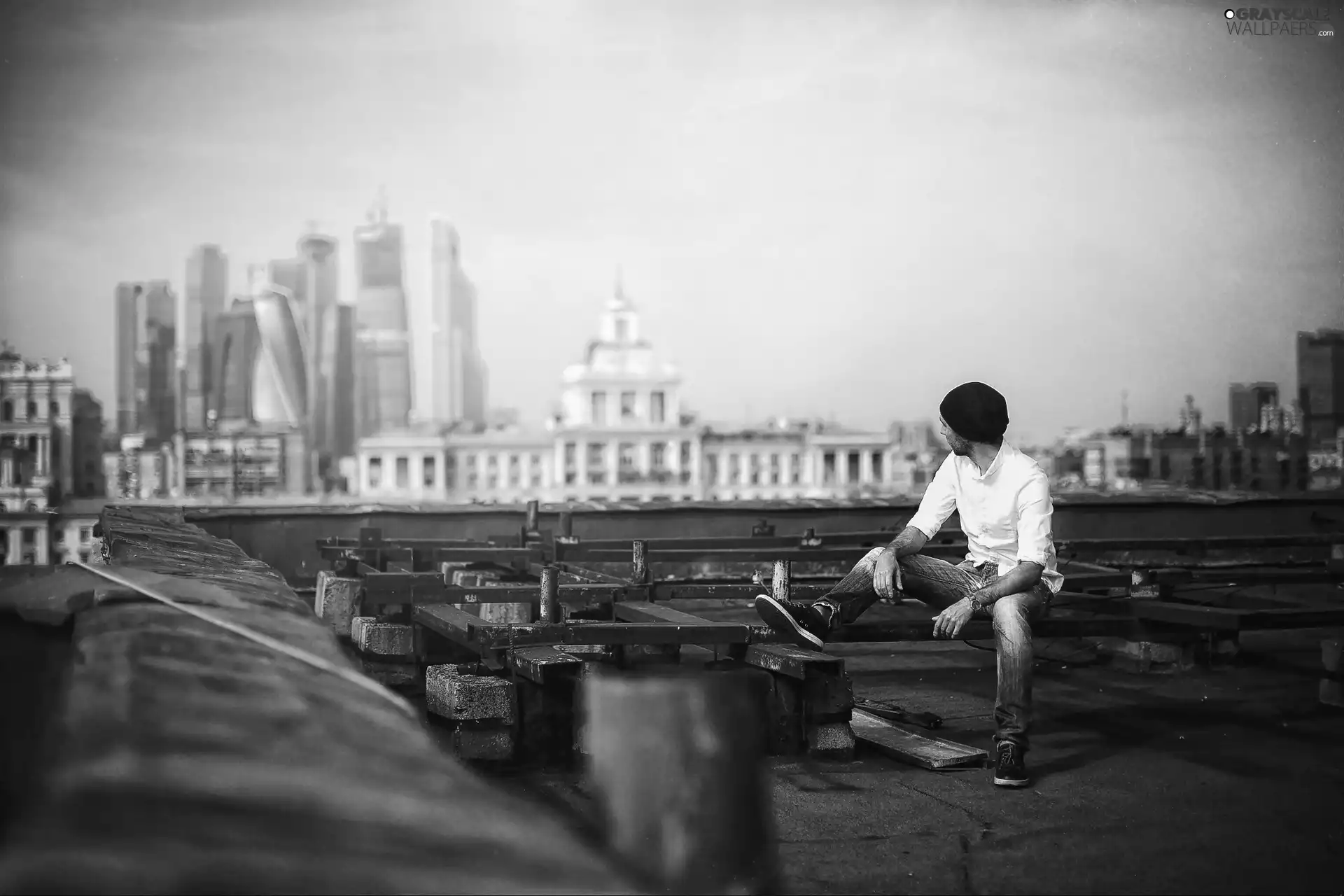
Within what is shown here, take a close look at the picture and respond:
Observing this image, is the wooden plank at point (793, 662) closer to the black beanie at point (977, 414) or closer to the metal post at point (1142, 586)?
the black beanie at point (977, 414)

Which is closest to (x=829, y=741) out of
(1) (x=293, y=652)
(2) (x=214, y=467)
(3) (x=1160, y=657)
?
(1) (x=293, y=652)

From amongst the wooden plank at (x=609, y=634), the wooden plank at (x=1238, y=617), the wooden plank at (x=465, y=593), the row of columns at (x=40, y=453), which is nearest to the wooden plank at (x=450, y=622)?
the wooden plank at (x=609, y=634)

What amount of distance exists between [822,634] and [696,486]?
13755 centimetres

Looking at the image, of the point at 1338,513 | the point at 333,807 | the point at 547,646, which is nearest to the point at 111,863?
the point at 333,807

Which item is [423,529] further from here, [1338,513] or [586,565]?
[1338,513]

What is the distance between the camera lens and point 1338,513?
13312 mm

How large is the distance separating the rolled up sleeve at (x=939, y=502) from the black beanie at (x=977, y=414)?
10.1 inches

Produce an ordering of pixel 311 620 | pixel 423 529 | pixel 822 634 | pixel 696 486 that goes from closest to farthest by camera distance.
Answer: pixel 311 620 < pixel 822 634 < pixel 423 529 < pixel 696 486

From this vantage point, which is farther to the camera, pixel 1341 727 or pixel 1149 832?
pixel 1341 727

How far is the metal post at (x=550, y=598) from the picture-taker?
17.6ft

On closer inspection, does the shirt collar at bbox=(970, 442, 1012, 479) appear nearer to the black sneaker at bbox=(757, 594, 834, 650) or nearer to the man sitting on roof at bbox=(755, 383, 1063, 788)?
the man sitting on roof at bbox=(755, 383, 1063, 788)

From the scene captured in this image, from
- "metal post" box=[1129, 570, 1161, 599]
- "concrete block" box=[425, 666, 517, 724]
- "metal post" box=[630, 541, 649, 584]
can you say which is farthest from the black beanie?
"metal post" box=[630, 541, 649, 584]

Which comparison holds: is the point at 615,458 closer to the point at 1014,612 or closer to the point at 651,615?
the point at 651,615

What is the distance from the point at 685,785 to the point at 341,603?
519 cm
